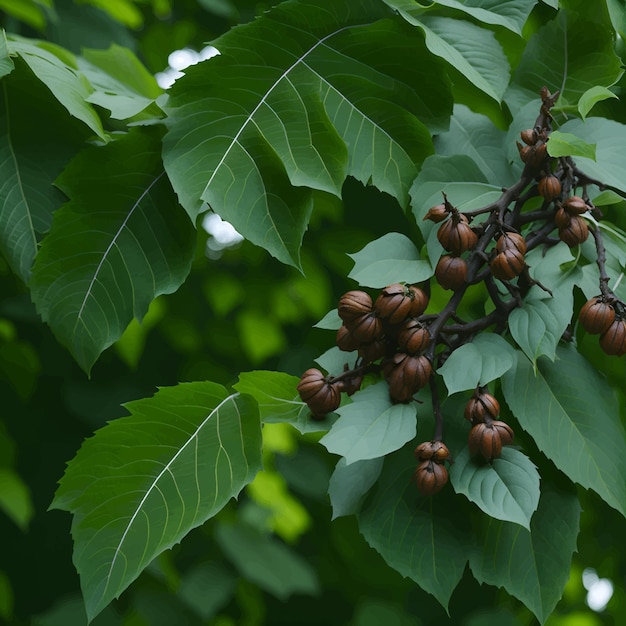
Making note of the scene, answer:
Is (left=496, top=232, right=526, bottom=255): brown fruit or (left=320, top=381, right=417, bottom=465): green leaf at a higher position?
(left=496, top=232, right=526, bottom=255): brown fruit

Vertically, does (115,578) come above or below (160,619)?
above

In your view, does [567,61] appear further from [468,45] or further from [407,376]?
[407,376]

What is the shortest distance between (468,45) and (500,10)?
4 cm

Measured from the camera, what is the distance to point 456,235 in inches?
19.6

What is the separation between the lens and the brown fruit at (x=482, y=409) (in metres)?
0.48

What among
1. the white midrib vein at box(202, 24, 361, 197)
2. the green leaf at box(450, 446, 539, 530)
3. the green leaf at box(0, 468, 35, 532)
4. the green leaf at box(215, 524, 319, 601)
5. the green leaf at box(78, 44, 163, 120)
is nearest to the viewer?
the green leaf at box(450, 446, 539, 530)

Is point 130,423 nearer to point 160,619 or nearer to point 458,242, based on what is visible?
point 458,242

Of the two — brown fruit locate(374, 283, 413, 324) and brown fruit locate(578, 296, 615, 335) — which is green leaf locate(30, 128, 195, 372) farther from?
brown fruit locate(578, 296, 615, 335)

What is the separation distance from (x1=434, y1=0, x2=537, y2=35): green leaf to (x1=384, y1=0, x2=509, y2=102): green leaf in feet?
0.05

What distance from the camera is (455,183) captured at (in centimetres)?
59

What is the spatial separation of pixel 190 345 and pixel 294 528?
340mm

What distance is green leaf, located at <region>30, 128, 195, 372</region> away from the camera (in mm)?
590

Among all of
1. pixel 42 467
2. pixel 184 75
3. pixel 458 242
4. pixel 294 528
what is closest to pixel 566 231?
pixel 458 242

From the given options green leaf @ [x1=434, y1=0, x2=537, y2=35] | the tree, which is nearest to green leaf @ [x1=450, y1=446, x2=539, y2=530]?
the tree
